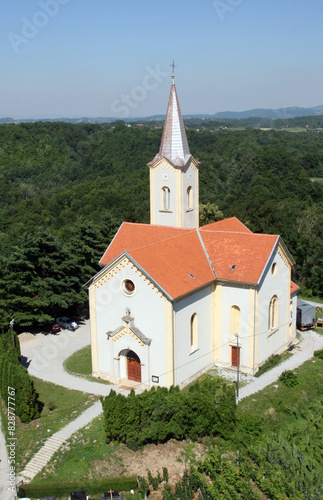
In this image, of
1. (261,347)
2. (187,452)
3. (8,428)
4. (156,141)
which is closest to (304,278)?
(261,347)

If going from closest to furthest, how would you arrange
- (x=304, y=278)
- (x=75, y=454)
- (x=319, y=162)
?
(x=75, y=454)
(x=304, y=278)
(x=319, y=162)

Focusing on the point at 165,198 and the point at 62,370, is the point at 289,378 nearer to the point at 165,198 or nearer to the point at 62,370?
the point at 62,370

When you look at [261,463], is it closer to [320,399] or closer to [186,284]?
[320,399]

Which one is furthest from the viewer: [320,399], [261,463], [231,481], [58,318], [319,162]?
[319,162]

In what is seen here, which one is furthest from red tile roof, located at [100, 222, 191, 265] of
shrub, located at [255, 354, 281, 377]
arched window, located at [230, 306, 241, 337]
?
shrub, located at [255, 354, 281, 377]

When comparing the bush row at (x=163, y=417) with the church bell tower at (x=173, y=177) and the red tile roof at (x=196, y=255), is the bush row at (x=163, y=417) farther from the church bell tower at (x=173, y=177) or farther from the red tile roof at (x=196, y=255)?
the church bell tower at (x=173, y=177)

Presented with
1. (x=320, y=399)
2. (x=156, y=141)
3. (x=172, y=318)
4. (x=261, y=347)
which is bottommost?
(x=320, y=399)

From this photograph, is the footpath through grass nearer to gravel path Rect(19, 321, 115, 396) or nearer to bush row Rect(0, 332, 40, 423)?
bush row Rect(0, 332, 40, 423)

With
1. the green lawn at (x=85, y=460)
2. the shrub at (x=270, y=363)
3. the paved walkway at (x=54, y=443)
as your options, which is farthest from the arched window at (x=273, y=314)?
the green lawn at (x=85, y=460)
